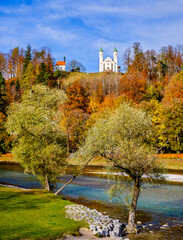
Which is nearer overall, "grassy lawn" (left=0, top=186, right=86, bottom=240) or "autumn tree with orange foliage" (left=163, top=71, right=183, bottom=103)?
"grassy lawn" (left=0, top=186, right=86, bottom=240)

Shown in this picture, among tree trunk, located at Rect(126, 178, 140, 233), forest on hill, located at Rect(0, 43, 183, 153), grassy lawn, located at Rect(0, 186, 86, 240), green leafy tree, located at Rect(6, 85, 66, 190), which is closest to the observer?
grassy lawn, located at Rect(0, 186, 86, 240)

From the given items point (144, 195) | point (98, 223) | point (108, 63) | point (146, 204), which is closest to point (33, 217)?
point (98, 223)

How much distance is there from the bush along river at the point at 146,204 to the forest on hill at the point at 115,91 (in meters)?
10.3

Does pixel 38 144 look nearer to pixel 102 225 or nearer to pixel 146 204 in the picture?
pixel 102 225

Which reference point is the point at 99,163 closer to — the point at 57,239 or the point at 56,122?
the point at 56,122

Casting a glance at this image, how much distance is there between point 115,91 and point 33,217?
85.2 m

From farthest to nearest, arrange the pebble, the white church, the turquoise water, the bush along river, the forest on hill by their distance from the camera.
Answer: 1. the white church
2. the forest on hill
3. the turquoise water
4. the bush along river
5. the pebble

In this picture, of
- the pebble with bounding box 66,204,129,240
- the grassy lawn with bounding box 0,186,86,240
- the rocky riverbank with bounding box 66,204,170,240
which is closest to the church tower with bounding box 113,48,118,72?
the grassy lawn with bounding box 0,186,86,240

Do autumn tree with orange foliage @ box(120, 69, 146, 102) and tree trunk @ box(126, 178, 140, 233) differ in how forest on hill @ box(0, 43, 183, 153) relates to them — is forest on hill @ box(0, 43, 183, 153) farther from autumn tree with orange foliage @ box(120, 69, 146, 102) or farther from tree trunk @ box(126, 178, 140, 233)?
tree trunk @ box(126, 178, 140, 233)

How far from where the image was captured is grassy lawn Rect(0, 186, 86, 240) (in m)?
13.8

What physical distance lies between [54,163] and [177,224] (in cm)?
1258

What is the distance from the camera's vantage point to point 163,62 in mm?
113188

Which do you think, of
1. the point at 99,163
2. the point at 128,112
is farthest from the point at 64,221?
the point at 99,163

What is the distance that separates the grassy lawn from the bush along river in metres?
4.09
